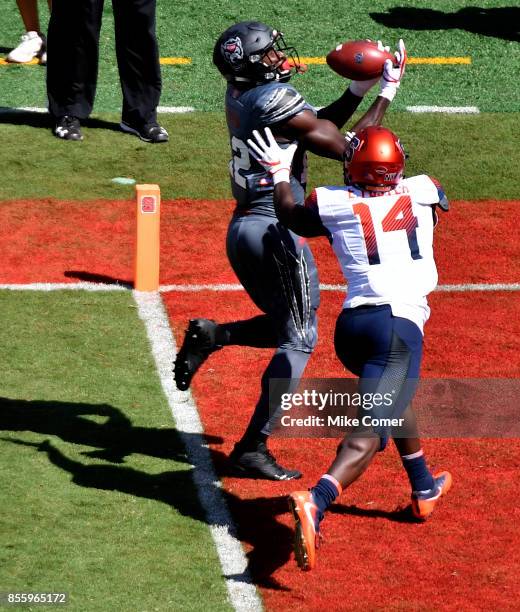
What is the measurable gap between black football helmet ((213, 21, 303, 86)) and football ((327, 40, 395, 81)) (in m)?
0.73

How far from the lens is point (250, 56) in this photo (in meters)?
6.75

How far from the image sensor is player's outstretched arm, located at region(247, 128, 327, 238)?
20.3ft

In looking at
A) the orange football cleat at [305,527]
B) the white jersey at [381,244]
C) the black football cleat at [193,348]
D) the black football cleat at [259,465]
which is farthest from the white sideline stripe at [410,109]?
the orange football cleat at [305,527]

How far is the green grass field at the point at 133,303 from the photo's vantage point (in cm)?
611

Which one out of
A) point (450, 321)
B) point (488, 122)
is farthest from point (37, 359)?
point (488, 122)

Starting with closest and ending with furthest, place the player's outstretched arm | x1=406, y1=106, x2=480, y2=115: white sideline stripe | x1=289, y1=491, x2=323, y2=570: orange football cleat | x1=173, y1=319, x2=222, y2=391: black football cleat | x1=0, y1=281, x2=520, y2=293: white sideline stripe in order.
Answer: x1=289, y1=491, x2=323, y2=570: orange football cleat
the player's outstretched arm
x1=173, y1=319, x2=222, y2=391: black football cleat
x1=0, y1=281, x2=520, y2=293: white sideline stripe
x1=406, y1=106, x2=480, y2=115: white sideline stripe

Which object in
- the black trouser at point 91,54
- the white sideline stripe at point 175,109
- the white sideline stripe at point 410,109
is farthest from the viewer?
the white sideline stripe at point 175,109

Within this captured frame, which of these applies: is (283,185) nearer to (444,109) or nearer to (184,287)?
(184,287)

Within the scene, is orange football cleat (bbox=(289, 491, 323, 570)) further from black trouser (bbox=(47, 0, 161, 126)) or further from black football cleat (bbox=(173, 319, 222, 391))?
black trouser (bbox=(47, 0, 161, 126))

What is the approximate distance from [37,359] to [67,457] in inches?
54.0

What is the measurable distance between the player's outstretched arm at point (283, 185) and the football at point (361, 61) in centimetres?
102

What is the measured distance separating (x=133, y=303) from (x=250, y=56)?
300 centimetres

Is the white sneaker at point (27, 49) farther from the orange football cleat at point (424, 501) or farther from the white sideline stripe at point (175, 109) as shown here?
the orange football cleat at point (424, 501)

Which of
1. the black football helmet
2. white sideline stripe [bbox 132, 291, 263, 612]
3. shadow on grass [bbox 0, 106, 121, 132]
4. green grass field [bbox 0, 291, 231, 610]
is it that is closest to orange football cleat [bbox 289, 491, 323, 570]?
white sideline stripe [bbox 132, 291, 263, 612]
